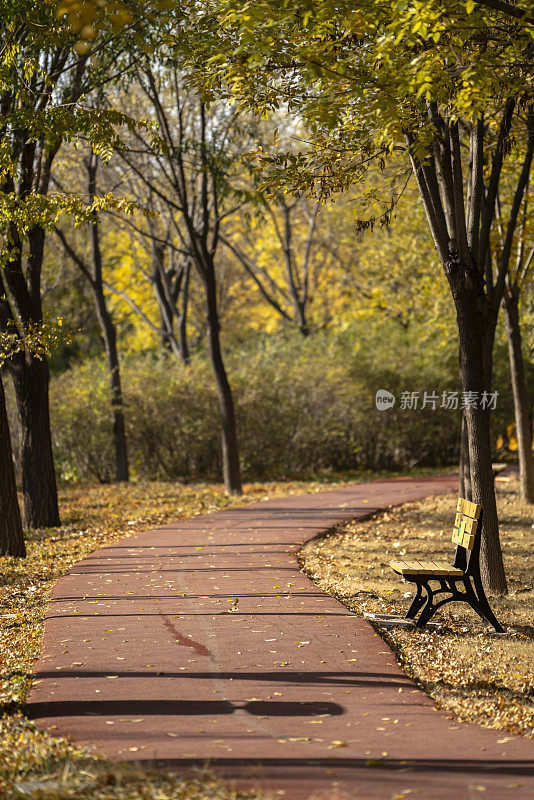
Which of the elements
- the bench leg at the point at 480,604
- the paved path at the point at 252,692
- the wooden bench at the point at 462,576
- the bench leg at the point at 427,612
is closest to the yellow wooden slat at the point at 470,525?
the wooden bench at the point at 462,576

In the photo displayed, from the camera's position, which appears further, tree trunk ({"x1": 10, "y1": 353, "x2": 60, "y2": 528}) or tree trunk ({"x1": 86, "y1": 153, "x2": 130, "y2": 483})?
tree trunk ({"x1": 86, "y1": 153, "x2": 130, "y2": 483})

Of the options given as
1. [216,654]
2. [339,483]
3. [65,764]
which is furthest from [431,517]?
[65,764]

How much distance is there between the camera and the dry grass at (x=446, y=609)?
5.63 metres

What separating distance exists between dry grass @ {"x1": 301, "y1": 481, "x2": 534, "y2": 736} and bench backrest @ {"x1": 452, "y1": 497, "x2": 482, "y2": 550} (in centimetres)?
71

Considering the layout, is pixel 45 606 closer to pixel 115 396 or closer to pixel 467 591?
pixel 467 591

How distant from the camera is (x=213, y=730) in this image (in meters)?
4.81

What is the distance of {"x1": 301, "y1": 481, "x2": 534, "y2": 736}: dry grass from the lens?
563cm

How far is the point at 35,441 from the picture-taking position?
12828 millimetres

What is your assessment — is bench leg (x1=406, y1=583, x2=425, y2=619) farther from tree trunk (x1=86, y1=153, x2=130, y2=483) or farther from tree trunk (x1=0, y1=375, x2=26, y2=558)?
tree trunk (x1=86, y1=153, x2=130, y2=483)

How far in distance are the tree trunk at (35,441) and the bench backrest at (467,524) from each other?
6986 mm

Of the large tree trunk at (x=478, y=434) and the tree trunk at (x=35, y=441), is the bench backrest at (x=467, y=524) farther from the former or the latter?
the tree trunk at (x=35, y=441)

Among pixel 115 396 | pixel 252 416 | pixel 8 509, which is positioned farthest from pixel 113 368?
pixel 8 509

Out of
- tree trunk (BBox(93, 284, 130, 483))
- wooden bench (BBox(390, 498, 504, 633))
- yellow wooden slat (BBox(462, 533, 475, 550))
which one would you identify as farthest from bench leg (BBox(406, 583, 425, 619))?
tree trunk (BBox(93, 284, 130, 483))

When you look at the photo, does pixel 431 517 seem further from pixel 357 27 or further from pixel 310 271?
pixel 310 271
